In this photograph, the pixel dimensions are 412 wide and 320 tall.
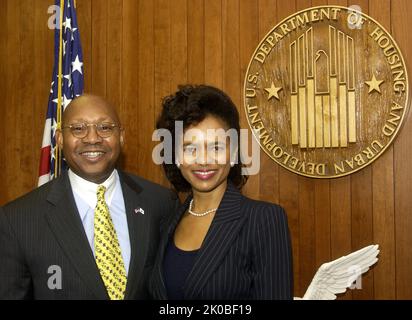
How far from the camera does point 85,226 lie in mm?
2184

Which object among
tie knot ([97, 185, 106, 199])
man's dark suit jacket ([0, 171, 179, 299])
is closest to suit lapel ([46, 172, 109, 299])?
man's dark suit jacket ([0, 171, 179, 299])

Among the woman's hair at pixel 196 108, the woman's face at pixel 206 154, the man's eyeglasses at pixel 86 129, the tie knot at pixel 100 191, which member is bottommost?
the tie knot at pixel 100 191

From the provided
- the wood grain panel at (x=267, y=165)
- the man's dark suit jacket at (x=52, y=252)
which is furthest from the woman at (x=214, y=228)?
the wood grain panel at (x=267, y=165)

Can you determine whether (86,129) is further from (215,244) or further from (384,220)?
(384,220)

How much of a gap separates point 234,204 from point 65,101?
168 centimetres

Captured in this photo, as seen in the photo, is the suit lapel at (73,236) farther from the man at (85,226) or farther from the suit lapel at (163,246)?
the suit lapel at (163,246)

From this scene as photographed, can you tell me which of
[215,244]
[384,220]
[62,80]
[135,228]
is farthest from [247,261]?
[62,80]

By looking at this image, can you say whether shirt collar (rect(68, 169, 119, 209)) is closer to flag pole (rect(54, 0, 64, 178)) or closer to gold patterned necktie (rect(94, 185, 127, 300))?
gold patterned necktie (rect(94, 185, 127, 300))

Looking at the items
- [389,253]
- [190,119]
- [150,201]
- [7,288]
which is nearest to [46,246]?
[7,288]

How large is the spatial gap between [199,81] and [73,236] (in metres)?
1.70

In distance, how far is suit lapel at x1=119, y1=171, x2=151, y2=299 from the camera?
211 cm

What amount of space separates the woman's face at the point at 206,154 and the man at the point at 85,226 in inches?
13.8

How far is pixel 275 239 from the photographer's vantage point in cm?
187

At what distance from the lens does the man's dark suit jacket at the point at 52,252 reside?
2020mm
